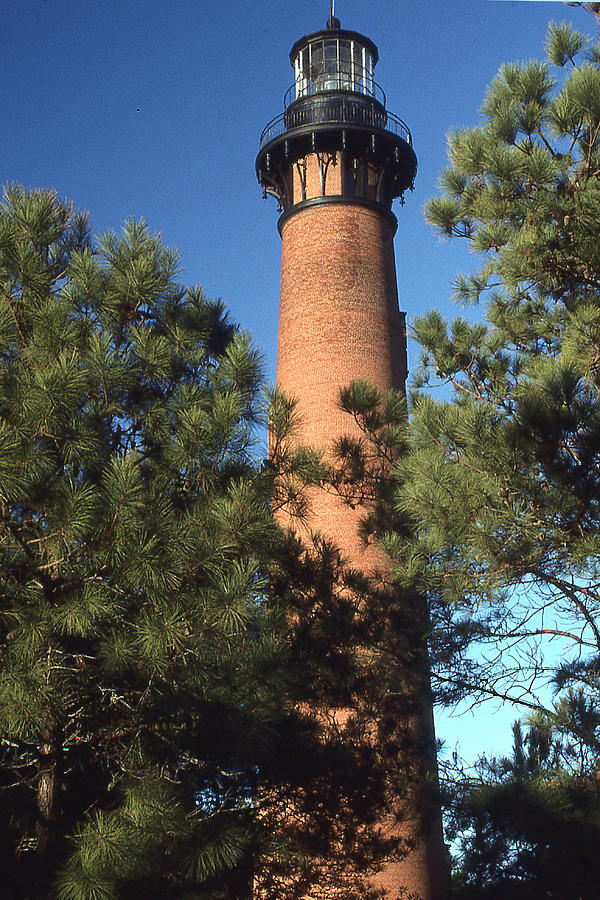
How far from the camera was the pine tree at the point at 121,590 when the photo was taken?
537 cm

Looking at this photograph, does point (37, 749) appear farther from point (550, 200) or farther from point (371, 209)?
point (371, 209)

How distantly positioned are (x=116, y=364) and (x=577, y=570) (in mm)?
3848

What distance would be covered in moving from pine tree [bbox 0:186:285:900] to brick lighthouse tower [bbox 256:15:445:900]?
4.50 m

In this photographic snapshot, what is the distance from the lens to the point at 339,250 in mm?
13570

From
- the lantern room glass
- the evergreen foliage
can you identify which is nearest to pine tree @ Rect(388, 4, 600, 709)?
the evergreen foliage

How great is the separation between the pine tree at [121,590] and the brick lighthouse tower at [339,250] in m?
4.50

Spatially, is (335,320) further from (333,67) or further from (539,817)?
(539,817)

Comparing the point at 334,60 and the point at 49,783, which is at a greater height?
the point at 334,60

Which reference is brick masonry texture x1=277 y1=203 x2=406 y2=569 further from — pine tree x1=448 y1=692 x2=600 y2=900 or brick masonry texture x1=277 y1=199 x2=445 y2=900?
pine tree x1=448 y1=692 x2=600 y2=900

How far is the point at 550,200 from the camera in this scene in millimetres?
6910

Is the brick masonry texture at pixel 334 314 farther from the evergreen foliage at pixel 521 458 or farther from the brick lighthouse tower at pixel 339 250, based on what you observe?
the evergreen foliage at pixel 521 458

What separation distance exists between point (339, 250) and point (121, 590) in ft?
29.3

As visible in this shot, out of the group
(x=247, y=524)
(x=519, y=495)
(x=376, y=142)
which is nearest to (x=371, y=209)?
(x=376, y=142)

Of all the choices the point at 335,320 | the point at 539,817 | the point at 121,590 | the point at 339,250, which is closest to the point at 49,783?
the point at 121,590
